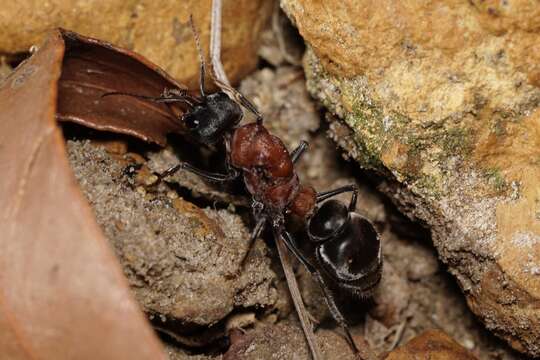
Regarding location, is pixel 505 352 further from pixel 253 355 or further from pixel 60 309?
pixel 60 309

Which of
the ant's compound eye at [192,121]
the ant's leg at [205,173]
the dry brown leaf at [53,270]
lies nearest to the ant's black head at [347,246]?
the ant's leg at [205,173]

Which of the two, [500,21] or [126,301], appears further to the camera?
[500,21]

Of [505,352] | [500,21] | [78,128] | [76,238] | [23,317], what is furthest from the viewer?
[505,352]

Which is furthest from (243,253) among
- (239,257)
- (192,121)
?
(192,121)

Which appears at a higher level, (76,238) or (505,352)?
(76,238)

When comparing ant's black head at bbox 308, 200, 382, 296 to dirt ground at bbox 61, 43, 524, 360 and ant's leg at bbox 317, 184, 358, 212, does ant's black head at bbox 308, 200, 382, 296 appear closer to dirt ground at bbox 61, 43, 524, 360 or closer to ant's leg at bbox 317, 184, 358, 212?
ant's leg at bbox 317, 184, 358, 212

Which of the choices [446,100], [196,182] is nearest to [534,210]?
[446,100]
